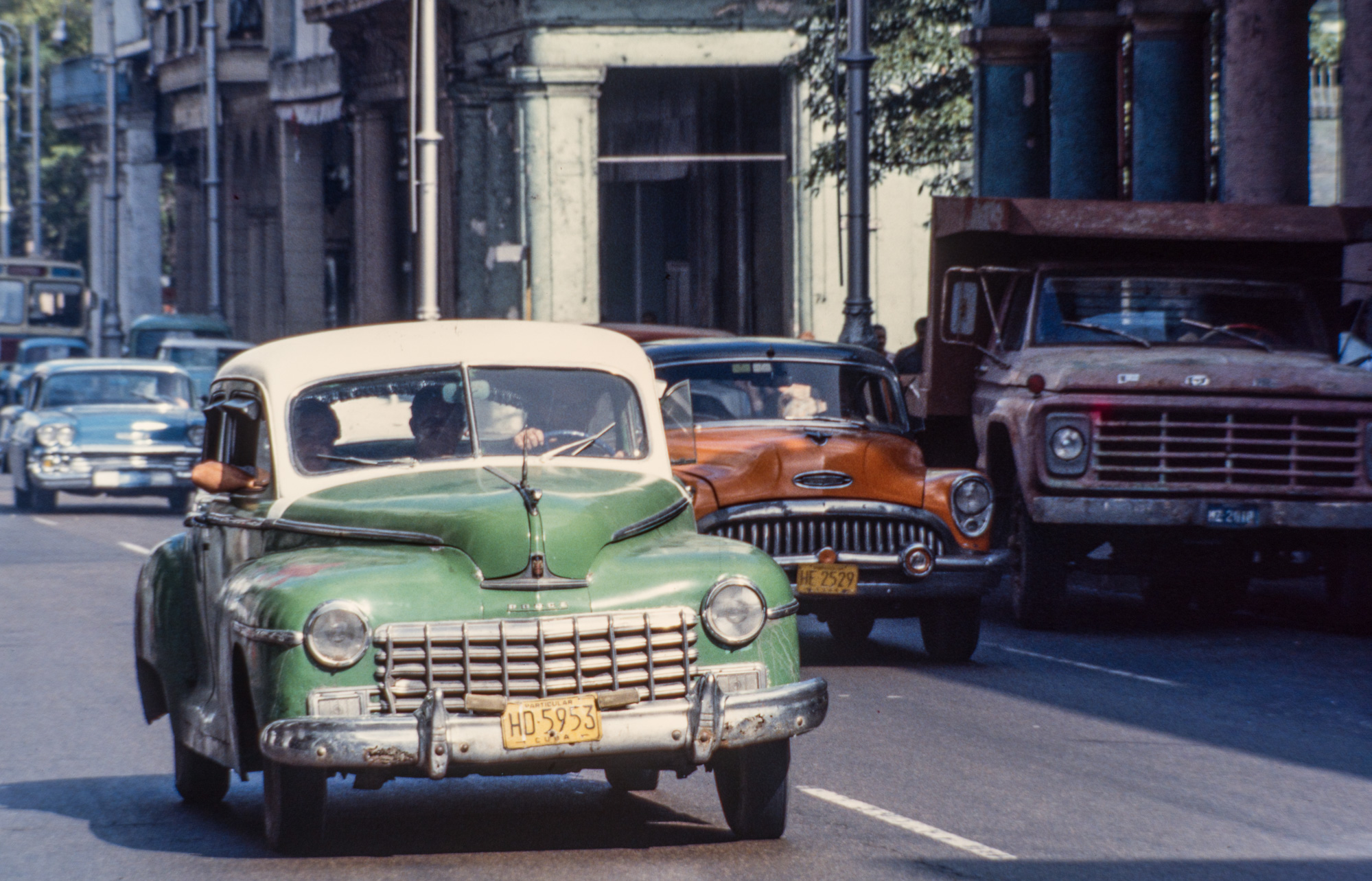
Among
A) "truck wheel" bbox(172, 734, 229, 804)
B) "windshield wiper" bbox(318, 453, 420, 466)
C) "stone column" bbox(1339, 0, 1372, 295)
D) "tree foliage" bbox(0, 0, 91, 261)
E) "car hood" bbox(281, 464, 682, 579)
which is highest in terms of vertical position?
"tree foliage" bbox(0, 0, 91, 261)

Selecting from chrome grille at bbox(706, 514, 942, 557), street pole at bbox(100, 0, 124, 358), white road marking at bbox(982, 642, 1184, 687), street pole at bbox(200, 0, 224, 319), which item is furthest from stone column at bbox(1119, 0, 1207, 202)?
street pole at bbox(100, 0, 124, 358)

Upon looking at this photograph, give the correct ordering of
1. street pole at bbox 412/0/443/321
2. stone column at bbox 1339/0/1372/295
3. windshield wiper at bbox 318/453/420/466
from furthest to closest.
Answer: street pole at bbox 412/0/443/321 → stone column at bbox 1339/0/1372/295 → windshield wiper at bbox 318/453/420/466

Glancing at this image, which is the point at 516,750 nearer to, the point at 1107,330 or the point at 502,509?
the point at 502,509

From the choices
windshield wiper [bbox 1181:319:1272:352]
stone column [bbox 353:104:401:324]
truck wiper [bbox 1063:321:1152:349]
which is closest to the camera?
truck wiper [bbox 1063:321:1152:349]

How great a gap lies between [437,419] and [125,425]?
18029 mm

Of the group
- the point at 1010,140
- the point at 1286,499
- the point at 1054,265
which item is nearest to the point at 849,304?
the point at 1010,140

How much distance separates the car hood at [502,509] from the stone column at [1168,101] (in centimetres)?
1663

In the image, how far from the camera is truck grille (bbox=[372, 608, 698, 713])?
6.48 meters

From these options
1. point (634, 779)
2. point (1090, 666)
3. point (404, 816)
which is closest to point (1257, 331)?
point (1090, 666)

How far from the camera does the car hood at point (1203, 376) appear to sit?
529 inches

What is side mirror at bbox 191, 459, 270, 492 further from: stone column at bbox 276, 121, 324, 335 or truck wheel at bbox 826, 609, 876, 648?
stone column at bbox 276, 121, 324, 335

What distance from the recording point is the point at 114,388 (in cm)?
2620

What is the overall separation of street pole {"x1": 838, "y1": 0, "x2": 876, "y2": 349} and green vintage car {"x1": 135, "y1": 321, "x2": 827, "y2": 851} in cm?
1433

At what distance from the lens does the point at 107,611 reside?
1506 centimetres
